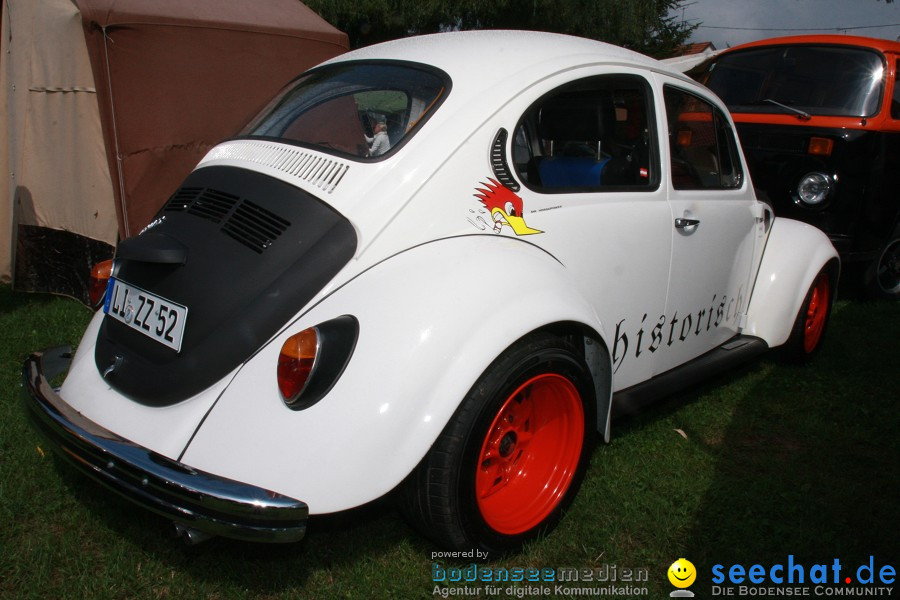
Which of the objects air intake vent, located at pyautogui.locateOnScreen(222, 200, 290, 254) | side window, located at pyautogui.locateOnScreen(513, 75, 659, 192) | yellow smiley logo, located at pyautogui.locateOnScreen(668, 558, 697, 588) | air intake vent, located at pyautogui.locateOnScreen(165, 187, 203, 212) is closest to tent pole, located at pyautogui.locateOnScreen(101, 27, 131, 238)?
air intake vent, located at pyautogui.locateOnScreen(165, 187, 203, 212)

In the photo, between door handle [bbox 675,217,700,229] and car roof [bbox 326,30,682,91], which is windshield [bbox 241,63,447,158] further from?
door handle [bbox 675,217,700,229]

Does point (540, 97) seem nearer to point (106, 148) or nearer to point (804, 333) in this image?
point (804, 333)

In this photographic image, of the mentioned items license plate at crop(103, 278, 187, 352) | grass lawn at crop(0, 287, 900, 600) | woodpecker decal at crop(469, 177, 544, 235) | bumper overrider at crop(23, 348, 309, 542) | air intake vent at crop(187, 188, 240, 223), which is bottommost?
grass lawn at crop(0, 287, 900, 600)

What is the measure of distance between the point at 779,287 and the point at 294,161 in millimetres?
2751

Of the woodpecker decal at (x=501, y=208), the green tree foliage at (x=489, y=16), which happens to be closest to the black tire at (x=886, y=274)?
the woodpecker decal at (x=501, y=208)

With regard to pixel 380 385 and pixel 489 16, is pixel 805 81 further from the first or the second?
pixel 489 16

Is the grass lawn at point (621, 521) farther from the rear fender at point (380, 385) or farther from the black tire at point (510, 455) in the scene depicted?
the rear fender at point (380, 385)

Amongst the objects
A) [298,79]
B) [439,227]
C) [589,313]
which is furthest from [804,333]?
[298,79]

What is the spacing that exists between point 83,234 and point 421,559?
4.55 metres

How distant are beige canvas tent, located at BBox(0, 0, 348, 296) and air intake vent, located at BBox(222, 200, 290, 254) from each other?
303cm

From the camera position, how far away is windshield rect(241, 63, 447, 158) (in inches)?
107

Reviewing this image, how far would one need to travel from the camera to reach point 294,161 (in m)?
2.71

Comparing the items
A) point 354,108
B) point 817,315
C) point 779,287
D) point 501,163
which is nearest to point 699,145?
point 779,287

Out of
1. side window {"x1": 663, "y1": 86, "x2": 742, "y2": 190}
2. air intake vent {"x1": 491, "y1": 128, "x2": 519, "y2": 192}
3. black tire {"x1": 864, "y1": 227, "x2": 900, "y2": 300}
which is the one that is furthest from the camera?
black tire {"x1": 864, "y1": 227, "x2": 900, "y2": 300}
